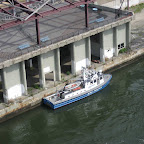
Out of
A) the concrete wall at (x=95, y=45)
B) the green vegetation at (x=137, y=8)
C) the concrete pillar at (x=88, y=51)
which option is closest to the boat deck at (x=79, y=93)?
the concrete pillar at (x=88, y=51)

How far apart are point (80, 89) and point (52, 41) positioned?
30.7 ft

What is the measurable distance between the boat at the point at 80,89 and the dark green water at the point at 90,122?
1.03m

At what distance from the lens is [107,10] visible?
81938 mm

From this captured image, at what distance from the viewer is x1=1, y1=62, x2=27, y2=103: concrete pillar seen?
62.2 m

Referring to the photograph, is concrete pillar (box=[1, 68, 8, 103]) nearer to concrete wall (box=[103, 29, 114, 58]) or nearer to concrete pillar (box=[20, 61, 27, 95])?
concrete pillar (box=[20, 61, 27, 95])

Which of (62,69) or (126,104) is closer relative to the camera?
(126,104)

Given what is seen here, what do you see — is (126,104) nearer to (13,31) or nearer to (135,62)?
(135,62)

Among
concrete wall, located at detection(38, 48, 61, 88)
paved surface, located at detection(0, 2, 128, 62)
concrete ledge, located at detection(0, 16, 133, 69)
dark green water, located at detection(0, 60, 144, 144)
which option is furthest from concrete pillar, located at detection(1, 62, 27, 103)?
dark green water, located at detection(0, 60, 144, 144)

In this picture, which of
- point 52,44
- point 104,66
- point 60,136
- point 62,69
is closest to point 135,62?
point 104,66

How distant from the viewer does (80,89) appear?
2635 inches

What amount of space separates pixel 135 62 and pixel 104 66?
7989mm

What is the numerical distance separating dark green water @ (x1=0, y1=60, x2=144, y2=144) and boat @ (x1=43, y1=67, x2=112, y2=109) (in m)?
1.03

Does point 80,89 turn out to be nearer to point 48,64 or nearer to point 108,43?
point 48,64

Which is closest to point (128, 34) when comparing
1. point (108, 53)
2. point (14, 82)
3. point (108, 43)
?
point (108, 43)
